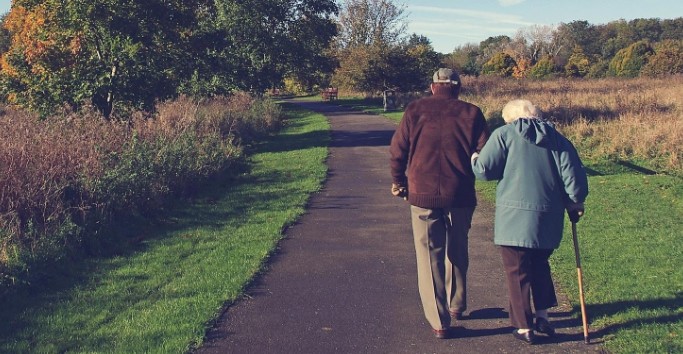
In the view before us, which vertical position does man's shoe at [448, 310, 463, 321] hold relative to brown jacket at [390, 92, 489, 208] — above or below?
below

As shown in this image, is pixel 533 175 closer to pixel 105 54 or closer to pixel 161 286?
pixel 161 286

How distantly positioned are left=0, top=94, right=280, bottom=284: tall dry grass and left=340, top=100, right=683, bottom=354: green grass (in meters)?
5.48

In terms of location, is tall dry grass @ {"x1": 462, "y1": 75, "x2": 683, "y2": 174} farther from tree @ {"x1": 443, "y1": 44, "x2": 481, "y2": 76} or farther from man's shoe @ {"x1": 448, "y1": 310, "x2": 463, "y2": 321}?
tree @ {"x1": 443, "y1": 44, "x2": 481, "y2": 76}

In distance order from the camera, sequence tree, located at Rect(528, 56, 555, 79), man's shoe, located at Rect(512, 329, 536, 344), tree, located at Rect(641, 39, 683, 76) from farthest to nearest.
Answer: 1. tree, located at Rect(528, 56, 555, 79)
2. tree, located at Rect(641, 39, 683, 76)
3. man's shoe, located at Rect(512, 329, 536, 344)

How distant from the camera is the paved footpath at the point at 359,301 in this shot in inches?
204

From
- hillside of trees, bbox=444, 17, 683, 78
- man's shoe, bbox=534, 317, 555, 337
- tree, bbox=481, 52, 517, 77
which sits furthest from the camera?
tree, bbox=481, 52, 517, 77

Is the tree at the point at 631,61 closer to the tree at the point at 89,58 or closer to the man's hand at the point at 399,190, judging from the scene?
the tree at the point at 89,58

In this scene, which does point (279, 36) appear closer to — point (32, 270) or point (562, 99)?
point (562, 99)

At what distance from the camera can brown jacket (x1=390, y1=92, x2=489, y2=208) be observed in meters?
5.18

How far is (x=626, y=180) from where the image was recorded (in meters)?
13.1

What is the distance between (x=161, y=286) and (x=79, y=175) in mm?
3918

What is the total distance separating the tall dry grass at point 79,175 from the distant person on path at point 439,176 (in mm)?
4240

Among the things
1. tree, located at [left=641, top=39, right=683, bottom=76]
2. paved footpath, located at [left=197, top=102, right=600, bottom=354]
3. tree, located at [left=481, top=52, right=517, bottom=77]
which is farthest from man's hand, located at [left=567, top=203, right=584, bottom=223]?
tree, located at [left=481, top=52, right=517, bottom=77]

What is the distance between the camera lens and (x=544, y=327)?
525 centimetres
